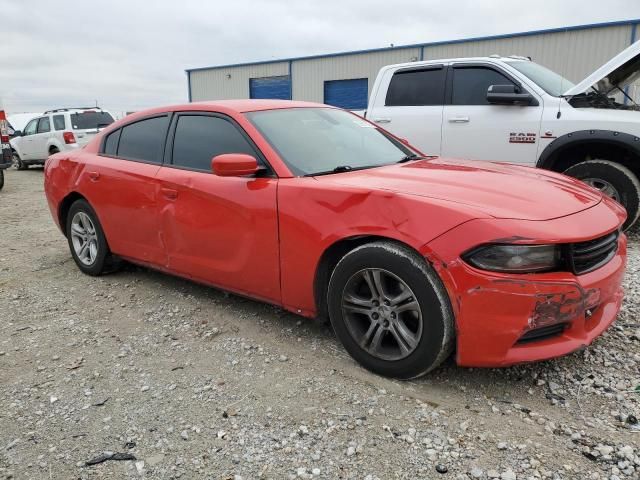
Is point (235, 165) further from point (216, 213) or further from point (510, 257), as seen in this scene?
point (510, 257)

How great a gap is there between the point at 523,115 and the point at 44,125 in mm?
14017

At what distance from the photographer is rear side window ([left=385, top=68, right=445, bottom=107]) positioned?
6.33m

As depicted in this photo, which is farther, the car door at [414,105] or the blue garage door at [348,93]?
the blue garage door at [348,93]

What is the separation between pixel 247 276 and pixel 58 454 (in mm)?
1445

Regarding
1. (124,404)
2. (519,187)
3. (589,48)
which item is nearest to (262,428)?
(124,404)

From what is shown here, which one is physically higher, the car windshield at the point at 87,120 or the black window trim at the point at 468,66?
the black window trim at the point at 468,66

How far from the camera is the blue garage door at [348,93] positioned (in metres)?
21.3

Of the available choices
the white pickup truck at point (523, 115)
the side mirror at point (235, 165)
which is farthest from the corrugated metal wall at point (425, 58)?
the side mirror at point (235, 165)

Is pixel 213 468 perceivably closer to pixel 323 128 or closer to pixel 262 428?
pixel 262 428

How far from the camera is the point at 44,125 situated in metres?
15.1

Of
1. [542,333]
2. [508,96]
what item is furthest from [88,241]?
[508,96]

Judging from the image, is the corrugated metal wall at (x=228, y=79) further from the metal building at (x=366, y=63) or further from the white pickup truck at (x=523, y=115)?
the white pickup truck at (x=523, y=115)

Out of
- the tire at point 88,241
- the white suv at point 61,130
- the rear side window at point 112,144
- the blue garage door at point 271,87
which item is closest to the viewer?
the rear side window at point 112,144

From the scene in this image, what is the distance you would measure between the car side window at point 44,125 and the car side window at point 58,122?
308mm
